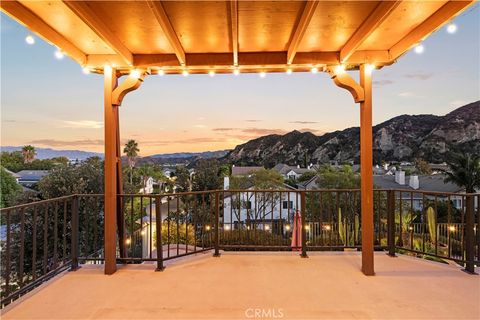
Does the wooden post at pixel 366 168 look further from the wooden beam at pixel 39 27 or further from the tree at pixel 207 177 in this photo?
the tree at pixel 207 177

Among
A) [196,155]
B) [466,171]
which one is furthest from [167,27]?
[196,155]

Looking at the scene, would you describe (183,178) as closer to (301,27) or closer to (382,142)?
(301,27)

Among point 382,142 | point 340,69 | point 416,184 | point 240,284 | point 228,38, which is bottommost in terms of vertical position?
point 416,184

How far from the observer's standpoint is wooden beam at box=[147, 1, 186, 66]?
203cm

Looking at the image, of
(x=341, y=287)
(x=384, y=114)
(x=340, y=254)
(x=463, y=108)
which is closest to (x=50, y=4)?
(x=341, y=287)

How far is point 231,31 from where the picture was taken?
263 cm

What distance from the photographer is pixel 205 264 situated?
11.1ft

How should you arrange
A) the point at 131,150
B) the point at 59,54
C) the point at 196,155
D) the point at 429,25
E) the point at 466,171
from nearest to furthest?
1. the point at 429,25
2. the point at 59,54
3. the point at 466,171
4. the point at 196,155
5. the point at 131,150

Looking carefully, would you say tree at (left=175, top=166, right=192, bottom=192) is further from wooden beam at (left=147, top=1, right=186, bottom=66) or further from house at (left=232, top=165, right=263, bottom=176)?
wooden beam at (left=147, top=1, right=186, bottom=66)

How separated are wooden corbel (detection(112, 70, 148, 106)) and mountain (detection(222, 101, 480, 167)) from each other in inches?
856

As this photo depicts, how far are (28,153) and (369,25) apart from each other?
23.9 m

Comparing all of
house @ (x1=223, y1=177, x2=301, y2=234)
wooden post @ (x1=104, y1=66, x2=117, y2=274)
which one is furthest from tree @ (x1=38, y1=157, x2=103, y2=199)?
wooden post @ (x1=104, y1=66, x2=117, y2=274)

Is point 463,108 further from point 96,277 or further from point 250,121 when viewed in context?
point 96,277

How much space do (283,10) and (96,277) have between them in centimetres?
325
